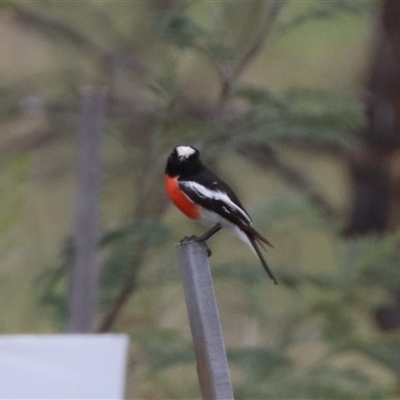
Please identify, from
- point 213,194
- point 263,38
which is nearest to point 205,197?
point 213,194

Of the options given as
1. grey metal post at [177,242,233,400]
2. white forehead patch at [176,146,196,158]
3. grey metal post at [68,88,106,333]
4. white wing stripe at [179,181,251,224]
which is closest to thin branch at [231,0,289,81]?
grey metal post at [68,88,106,333]

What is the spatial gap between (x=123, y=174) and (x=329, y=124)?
175cm

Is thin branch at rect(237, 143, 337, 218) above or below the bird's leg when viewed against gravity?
above

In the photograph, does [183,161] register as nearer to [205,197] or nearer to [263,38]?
[205,197]

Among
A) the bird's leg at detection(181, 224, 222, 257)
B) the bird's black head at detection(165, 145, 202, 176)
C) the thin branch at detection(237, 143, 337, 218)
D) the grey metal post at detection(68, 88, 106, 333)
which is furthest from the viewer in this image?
the thin branch at detection(237, 143, 337, 218)

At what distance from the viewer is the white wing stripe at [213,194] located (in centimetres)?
342

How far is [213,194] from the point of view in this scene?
3.47m

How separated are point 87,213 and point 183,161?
1485 millimetres

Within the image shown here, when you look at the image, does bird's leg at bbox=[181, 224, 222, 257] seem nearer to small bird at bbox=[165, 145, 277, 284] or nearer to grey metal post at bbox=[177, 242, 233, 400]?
small bird at bbox=[165, 145, 277, 284]

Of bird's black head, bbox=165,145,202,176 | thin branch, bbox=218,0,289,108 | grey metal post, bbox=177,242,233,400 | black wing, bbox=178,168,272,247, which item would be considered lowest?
grey metal post, bbox=177,242,233,400

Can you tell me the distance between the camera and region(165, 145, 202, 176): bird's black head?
3586 millimetres

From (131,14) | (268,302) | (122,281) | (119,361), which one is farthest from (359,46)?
(119,361)

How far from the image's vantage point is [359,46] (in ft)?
34.2

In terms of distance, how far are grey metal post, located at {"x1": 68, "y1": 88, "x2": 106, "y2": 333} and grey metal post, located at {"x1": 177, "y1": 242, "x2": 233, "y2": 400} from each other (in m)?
2.52
